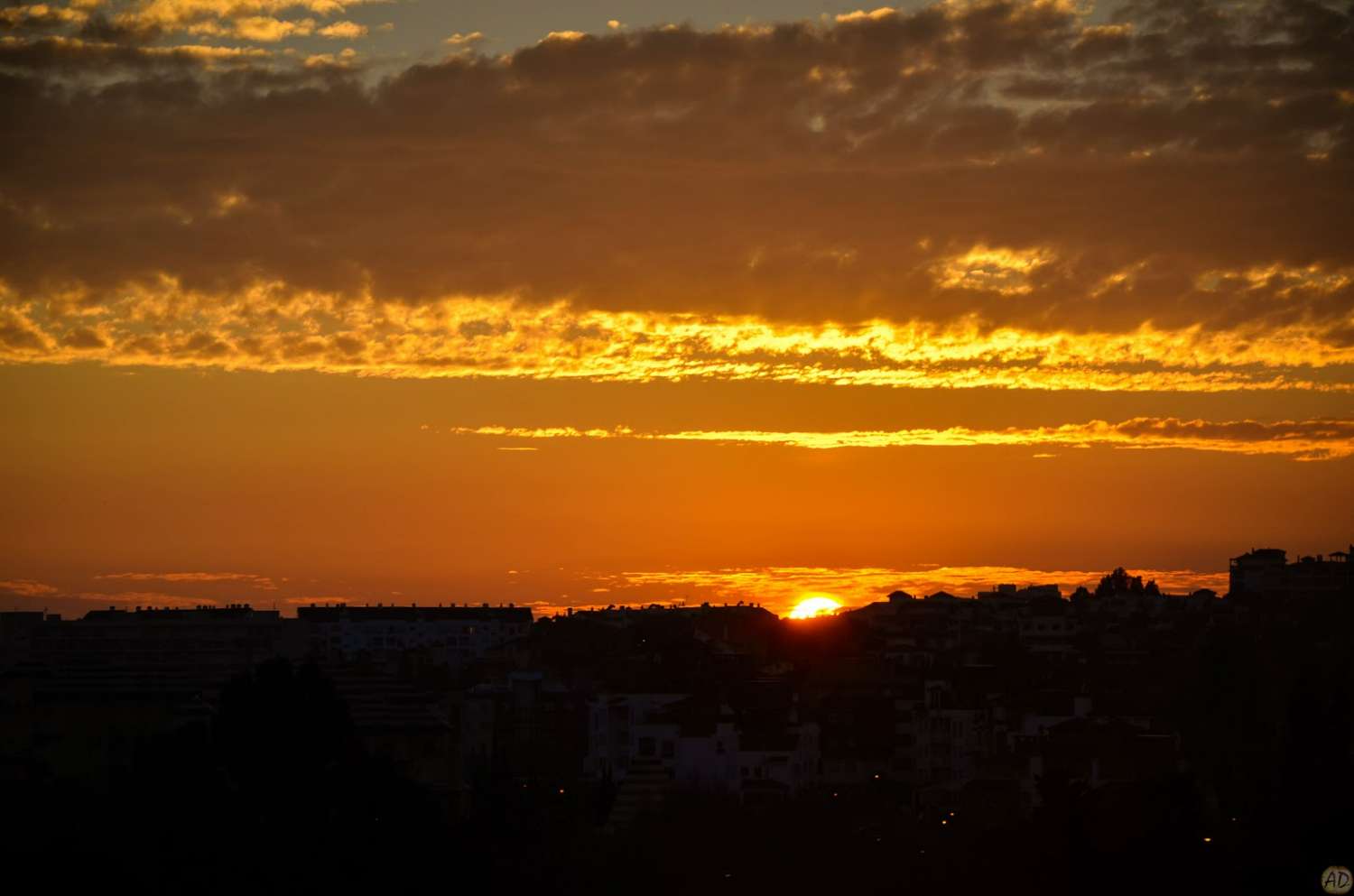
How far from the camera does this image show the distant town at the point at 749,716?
57375 mm

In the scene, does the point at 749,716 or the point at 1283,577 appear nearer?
the point at 749,716

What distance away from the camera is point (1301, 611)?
13000cm

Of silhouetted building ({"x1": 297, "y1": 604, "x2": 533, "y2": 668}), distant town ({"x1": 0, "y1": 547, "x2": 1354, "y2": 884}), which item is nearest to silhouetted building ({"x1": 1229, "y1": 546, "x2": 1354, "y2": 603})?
distant town ({"x1": 0, "y1": 547, "x2": 1354, "y2": 884})

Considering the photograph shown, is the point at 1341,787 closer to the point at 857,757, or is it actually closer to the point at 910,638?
the point at 857,757

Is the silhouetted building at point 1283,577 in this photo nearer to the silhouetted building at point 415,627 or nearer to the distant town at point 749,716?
the distant town at point 749,716

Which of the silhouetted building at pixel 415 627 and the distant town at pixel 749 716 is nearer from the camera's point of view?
the distant town at pixel 749 716

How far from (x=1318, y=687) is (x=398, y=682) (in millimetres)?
42874

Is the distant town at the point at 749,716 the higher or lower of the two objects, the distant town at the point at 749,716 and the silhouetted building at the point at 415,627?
the lower

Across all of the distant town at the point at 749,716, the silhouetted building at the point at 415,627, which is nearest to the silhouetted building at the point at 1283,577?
the distant town at the point at 749,716

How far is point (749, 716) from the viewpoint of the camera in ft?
289

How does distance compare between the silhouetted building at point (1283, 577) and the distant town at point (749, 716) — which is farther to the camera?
the silhouetted building at point (1283, 577)

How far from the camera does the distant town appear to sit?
5738 centimetres

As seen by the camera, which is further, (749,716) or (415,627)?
(415,627)

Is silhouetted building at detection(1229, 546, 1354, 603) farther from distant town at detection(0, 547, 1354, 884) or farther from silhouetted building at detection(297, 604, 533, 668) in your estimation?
silhouetted building at detection(297, 604, 533, 668)
